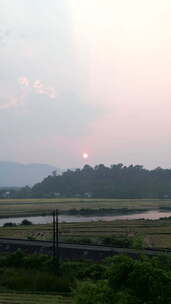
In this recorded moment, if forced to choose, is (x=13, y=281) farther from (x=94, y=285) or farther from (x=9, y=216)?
(x=9, y=216)

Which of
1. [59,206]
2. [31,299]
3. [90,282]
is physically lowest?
[31,299]

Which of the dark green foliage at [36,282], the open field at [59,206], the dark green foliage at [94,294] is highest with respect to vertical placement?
the open field at [59,206]

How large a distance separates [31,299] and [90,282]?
6.55 m

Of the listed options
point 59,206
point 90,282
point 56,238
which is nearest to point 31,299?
point 90,282

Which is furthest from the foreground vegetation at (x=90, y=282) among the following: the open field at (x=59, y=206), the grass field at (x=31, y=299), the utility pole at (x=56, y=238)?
the open field at (x=59, y=206)

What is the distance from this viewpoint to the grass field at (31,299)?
17.0m

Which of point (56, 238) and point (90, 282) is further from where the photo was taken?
point (56, 238)

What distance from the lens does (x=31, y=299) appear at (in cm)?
1767

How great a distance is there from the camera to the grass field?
55.8 ft

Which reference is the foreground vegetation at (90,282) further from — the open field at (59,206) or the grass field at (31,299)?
the open field at (59,206)

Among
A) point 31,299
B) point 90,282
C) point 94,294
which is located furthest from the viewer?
point 31,299

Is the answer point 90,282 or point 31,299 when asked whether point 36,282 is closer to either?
point 31,299

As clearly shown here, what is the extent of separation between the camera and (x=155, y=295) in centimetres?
1104

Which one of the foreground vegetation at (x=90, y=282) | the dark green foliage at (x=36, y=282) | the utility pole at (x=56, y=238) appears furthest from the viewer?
the utility pole at (x=56, y=238)
